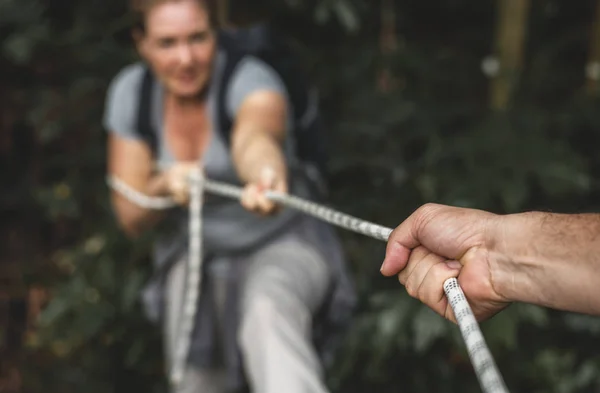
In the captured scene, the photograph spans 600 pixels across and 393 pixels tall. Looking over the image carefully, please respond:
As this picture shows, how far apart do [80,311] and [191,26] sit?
56.3 inches

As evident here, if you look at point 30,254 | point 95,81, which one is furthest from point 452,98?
point 30,254

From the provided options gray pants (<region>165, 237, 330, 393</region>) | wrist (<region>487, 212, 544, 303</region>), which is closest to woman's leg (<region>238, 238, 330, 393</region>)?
gray pants (<region>165, 237, 330, 393</region>)

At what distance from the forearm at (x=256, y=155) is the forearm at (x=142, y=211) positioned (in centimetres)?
29

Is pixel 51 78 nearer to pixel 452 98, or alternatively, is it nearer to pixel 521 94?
pixel 452 98

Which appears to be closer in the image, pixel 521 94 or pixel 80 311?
pixel 521 94

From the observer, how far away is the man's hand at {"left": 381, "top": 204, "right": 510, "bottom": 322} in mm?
750

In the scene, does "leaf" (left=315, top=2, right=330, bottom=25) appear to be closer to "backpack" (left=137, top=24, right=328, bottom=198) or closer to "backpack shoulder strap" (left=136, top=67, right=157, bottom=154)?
"backpack" (left=137, top=24, right=328, bottom=198)

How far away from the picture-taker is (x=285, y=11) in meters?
3.02

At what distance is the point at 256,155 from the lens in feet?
4.76

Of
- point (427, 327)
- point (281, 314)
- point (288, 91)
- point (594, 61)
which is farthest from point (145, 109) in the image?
point (594, 61)

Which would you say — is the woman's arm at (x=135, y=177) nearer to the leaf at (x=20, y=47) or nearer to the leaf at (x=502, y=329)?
the leaf at (x=502, y=329)

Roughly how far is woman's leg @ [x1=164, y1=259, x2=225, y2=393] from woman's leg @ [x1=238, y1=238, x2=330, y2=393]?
0.90 feet

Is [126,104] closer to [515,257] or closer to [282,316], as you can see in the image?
[282,316]

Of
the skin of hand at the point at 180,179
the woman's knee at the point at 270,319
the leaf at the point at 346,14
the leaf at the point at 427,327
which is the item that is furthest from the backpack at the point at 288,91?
the leaf at the point at 346,14
